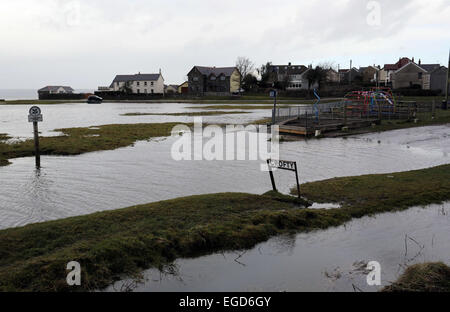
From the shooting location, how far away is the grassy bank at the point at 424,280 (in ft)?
24.0

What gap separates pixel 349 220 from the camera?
1176 cm

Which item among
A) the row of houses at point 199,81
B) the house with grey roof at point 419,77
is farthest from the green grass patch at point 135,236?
the row of houses at point 199,81

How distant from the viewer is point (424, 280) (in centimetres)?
754

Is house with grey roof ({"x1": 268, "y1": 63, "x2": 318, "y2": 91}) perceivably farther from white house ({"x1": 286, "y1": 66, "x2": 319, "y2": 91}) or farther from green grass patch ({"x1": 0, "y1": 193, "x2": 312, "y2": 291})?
green grass patch ({"x1": 0, "y1": 193, "x2": 312, "y2": 291})

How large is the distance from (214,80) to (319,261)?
133m

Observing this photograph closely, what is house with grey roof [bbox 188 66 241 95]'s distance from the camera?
13673 centimetres

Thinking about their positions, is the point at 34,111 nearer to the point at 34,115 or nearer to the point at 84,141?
the point at 34,115

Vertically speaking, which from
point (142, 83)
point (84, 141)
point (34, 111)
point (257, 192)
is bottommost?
point (257, 192)

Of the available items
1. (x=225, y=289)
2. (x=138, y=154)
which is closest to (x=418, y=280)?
(x=225, y=289)

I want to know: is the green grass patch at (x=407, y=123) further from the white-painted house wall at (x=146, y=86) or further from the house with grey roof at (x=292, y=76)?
the white-painted house wall at (x=146, y=86)

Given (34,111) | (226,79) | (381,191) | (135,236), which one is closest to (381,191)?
(381,191)

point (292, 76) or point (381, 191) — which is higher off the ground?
point (292, 76)

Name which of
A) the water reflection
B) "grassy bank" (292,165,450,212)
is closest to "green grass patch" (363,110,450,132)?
the water reflection

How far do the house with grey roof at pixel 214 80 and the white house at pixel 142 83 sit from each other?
11872 mm
